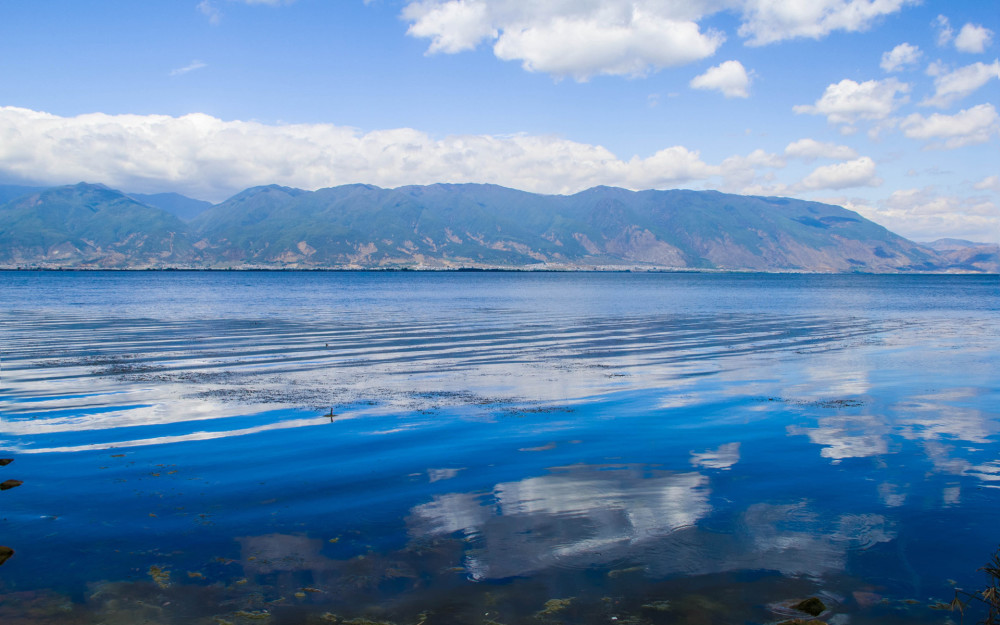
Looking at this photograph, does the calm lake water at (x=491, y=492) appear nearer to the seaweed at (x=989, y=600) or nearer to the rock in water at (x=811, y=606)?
the rock in water at (x=811, y=606)

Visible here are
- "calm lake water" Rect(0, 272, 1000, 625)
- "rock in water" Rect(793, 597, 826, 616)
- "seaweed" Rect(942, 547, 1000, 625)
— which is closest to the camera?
"seaweed" Rect(942, 547, 1000, 625)

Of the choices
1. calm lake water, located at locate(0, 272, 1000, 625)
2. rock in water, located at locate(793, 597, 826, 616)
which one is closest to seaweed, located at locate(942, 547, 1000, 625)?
calm lake water, located at locate(0, 272, 1000, 625)

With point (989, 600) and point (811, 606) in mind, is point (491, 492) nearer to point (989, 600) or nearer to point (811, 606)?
point (811, 606)

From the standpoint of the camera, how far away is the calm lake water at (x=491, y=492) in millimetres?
8609

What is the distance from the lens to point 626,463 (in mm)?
14461

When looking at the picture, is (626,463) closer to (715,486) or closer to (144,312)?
(715,486)

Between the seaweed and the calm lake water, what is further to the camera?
the calm lake water

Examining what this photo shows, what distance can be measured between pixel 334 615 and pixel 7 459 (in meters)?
10.5

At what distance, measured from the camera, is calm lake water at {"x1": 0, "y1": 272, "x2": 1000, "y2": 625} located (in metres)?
8.61

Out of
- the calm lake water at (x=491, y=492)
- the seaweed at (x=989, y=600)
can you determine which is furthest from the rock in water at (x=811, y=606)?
the seaweed at (x=989, y=600)

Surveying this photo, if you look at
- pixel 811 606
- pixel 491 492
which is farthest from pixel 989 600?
pixel 491 492

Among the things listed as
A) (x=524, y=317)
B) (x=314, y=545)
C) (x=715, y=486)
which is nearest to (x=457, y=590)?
(x=314, y=545)

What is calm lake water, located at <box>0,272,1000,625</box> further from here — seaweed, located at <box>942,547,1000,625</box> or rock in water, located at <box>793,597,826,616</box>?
seaweed, located at <box>942,547,1000,625</box>

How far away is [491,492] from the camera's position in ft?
41.4
